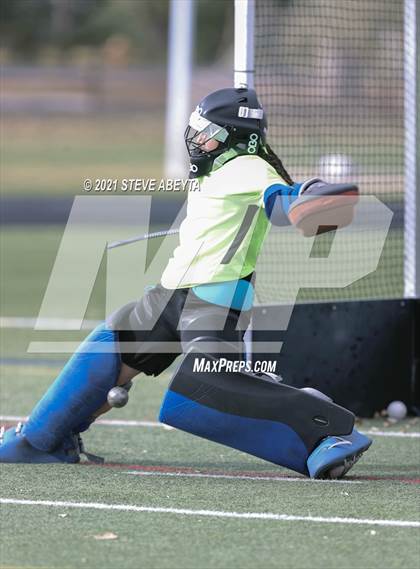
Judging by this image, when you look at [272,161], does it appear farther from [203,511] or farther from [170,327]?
Answer: [203,511]

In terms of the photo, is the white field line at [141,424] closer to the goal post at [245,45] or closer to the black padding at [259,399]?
the black padding at [259,399]

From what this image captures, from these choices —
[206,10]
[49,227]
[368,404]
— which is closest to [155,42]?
[206,10]

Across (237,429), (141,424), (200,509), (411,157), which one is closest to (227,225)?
(237,429)

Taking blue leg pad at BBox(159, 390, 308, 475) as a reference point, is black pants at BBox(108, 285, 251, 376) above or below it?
above

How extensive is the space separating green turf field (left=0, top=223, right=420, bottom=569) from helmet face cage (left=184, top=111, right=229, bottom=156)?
5.52ft

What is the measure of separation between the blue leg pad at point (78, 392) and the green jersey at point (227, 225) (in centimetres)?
48

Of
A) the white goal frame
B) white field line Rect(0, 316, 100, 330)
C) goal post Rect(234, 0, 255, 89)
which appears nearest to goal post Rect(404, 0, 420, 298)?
the white goal frame

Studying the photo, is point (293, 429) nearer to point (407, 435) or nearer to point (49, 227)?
point (407, 435)

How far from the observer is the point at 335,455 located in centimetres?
580

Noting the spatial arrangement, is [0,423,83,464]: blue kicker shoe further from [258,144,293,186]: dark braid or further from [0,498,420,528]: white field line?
[258,144,293,186]: dark braid

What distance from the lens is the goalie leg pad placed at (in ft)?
19.1

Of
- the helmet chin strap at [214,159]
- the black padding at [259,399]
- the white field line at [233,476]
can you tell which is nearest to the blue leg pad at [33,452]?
the white field line at [233,476]

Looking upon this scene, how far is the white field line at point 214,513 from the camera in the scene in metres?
5.12

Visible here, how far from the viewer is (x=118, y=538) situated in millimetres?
4867
